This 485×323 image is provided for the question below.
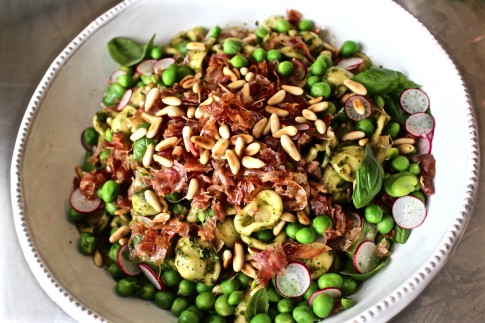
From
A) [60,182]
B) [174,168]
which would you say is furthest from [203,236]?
[60,182]

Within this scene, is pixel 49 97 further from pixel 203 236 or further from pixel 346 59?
pixel 346 59

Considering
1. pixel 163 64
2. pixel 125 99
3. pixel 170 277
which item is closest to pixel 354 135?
pixel 170 277

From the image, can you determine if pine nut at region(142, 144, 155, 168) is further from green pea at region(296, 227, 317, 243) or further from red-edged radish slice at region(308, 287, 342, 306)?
red-edged radish slice at region(308, 287, 342, 306)

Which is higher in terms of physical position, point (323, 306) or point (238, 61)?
point (238, 61)

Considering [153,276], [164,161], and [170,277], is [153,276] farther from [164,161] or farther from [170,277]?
[164,161]

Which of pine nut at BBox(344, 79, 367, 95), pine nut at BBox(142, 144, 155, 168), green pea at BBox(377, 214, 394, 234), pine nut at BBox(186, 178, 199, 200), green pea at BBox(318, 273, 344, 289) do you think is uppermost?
pine nut at BBox(344, 79, 367, 95)

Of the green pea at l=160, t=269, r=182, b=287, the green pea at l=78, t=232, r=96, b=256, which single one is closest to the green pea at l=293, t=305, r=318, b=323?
the green pea at l=160, t=269, r=182, b=287
